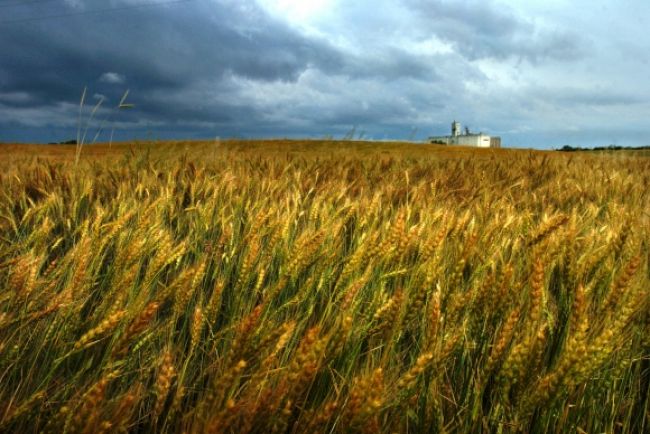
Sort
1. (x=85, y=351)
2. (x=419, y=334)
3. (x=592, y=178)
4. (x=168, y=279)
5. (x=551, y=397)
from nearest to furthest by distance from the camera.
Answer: (x=551, y=397) < (x=85, y=351) < (x=419, y=334) < (x=168, y=279) < (x=592, y=178)

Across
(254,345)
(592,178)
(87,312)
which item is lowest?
(87,312)

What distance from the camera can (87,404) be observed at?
0.61 metres

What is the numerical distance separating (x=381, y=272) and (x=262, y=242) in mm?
601

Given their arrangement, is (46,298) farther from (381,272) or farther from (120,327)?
(381,272)

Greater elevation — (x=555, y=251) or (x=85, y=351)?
(x=555, y=251)

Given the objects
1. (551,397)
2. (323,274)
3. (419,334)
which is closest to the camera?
(551,397)

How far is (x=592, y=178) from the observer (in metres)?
3.90

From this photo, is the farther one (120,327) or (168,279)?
(168,279)

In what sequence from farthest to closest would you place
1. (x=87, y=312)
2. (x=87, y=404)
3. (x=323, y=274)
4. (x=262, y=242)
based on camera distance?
(x=262, y=242), (x=87, y=312), (x=323, y=274), (x=87, y=404)

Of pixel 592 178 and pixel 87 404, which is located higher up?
pixel 592 178

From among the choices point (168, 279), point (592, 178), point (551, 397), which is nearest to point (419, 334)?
point (551, 397)

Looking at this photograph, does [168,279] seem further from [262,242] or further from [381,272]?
[381,272]

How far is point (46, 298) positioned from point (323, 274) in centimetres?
68

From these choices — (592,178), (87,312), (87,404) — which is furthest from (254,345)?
(592,178)
